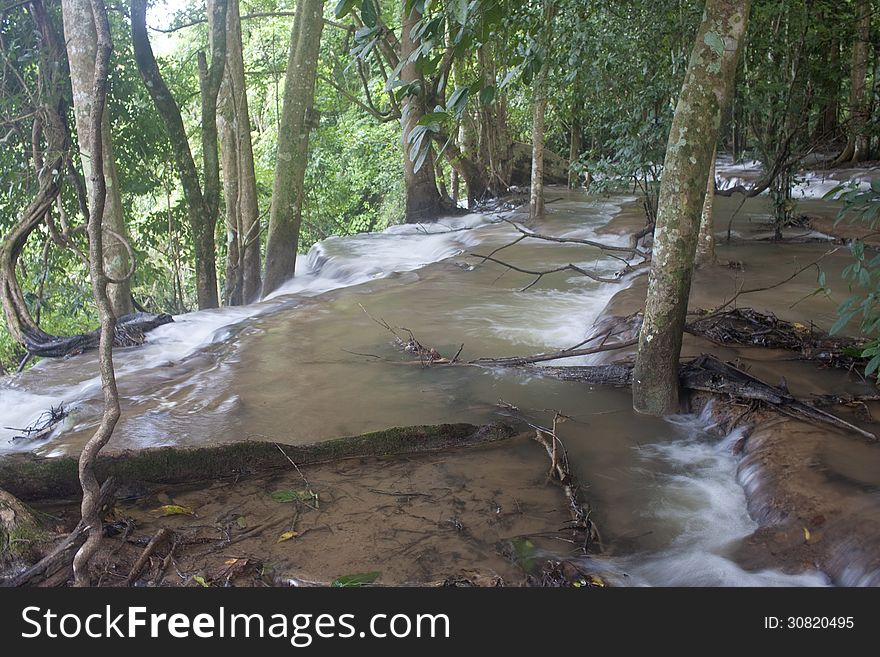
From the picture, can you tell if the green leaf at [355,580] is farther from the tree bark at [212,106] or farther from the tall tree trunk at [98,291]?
the tree bark at [212,106]

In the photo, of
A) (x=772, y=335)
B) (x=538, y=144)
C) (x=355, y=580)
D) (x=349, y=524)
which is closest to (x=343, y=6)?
(x=355, y=580)

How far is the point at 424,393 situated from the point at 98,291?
3.33 metres

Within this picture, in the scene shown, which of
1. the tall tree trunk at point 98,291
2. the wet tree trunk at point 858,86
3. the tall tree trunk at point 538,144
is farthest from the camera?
the wet tree trunk at point 858,86

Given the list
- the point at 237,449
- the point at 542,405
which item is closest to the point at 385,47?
the point at 542,405

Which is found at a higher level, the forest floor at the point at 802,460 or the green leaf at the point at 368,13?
the green leaf at the point at 368,13

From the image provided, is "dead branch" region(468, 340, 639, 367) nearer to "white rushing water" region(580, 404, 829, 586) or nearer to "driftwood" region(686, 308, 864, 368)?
"driftwood" region(686, 308, 864, 368)

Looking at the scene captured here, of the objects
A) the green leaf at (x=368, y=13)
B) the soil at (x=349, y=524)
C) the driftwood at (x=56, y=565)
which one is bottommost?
the soil at (x=349, y=524)

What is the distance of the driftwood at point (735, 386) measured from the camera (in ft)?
16.2

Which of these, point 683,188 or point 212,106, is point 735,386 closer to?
point 683,188

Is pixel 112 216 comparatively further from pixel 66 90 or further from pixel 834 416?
pixel 834 416

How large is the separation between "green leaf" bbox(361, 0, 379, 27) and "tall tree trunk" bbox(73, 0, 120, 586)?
1143mm

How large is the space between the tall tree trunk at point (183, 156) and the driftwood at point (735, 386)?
21.3 feet

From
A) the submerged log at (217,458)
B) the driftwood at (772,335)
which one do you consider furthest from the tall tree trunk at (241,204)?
the submerged log at (217,458)

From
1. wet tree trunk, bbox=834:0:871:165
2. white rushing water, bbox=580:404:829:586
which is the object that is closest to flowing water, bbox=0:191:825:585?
white rushing water, bbox=580:404:829:586
